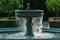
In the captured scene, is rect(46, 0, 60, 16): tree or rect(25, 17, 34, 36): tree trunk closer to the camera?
rect(25, 17, 34, 36): tree trunk

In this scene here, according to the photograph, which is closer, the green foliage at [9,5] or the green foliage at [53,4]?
the green foliage at [9,5]

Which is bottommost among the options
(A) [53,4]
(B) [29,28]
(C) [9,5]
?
(A) [53,4]

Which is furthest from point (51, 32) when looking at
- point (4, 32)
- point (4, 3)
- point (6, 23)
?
point (4, 3)

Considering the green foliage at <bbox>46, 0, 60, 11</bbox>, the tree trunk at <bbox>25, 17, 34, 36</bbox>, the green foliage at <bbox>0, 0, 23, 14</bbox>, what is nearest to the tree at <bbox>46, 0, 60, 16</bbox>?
the green foliage at <bbox>46, 0, 60, 11</bbox>

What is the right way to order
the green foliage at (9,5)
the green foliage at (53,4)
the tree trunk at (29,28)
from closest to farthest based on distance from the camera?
the tree trunk at (29,28) < the green foliage at (9,5) < the green foliage at (53,4)

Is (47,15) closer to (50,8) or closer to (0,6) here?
(50,8)

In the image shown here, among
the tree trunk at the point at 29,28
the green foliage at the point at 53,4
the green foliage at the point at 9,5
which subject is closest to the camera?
the tree trunk at the point at 29,28

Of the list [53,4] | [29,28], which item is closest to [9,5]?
[53,4]

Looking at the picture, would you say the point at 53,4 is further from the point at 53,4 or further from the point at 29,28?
the point at 29,28

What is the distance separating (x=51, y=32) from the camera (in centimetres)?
938

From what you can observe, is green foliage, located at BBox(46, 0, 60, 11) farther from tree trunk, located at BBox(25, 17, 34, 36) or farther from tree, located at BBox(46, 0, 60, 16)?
tree trunk, located at BBox(25, 17, 34, 36)

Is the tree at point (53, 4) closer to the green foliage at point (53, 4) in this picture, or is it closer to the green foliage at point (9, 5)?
the green foliage at point (53, 4)

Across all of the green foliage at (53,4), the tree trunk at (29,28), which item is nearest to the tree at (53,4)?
the green foliage at (53,4)

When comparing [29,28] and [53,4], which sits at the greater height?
[29,28]
